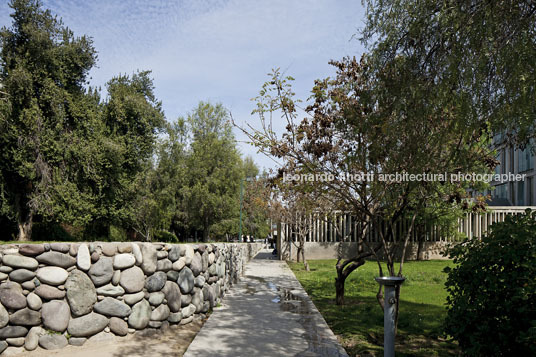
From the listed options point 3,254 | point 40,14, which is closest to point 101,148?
point 40,14

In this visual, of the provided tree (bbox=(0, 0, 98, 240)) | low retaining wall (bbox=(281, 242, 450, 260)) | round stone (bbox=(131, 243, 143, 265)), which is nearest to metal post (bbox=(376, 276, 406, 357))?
round stone (bbox=(131, 243, 143, 265))

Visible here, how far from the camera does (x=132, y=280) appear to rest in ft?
19.5

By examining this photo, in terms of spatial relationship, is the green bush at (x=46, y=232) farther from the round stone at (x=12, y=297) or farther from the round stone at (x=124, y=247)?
the round stone at (x=12, y=297)

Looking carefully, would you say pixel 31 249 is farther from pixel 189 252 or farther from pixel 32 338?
pixel 189 252

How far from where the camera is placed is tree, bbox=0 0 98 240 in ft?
57.8

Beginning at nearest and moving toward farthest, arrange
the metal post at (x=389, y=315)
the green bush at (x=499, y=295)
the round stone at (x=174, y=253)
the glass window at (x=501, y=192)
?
1. the green bush at (x=499, y=295)
2. the metal post at (x=389, y=315)
3. the round stone at (x=174, y=253)
4. the glass window at (x=501, y=192)

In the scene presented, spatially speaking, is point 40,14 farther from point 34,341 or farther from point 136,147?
point 34,341

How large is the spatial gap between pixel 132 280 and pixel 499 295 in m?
4.64

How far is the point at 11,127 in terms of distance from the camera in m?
17.6

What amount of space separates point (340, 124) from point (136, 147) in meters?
17.1

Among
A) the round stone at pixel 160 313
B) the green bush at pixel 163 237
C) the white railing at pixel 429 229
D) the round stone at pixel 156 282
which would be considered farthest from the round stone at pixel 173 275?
the green bush at pixel 163 237

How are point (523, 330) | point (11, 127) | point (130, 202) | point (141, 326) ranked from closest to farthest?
1. point (523, 330)
2. point (141, 326)
3. point (11, 127)
4. point (130, 202)

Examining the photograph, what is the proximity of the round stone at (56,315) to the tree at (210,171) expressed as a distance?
69.9 feet

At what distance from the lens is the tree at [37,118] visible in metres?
17.6
